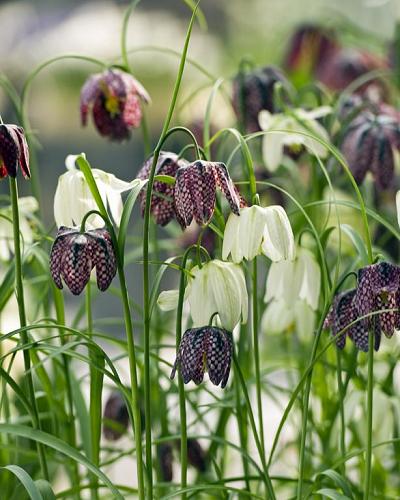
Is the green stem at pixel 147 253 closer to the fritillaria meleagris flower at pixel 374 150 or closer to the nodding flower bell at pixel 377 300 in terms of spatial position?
the nodding flower bell at pixel 377 300

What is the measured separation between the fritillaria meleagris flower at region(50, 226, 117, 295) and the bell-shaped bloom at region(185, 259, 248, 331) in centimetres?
9

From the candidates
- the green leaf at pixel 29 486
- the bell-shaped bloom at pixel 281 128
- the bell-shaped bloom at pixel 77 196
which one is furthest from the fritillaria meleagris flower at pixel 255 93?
the green leaf at pixel 29 486

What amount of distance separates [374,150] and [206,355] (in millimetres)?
542

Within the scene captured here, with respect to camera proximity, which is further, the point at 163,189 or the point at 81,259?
the point at 163,189

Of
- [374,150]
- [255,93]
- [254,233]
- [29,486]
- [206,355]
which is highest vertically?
[255,93]

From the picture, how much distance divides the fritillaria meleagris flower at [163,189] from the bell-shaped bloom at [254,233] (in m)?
0.09

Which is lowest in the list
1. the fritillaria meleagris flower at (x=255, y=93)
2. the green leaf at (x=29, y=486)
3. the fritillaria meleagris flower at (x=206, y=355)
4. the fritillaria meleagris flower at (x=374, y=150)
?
the green leaf at (x=29, y=486)

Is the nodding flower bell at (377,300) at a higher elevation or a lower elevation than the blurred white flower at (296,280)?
lower

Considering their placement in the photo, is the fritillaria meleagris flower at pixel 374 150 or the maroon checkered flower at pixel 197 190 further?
the fritillaria meleagris flower at pixel 374 150

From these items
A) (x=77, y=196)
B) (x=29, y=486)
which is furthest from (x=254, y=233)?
(x=29, y=486)

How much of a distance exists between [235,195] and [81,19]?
550cm

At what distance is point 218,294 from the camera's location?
0.96m

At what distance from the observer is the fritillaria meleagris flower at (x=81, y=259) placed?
0.92 m

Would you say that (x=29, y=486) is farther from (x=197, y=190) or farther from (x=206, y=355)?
(x=197, y=190)
